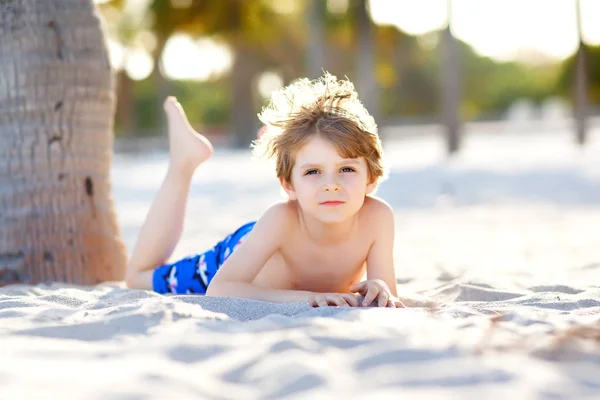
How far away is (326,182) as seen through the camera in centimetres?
322

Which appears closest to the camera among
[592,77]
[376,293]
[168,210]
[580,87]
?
[376,293]

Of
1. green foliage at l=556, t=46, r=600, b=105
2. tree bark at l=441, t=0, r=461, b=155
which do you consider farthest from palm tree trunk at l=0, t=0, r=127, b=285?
green foliage at l=556, t=46, r=600, b=105

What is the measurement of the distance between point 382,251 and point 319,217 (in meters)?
0.44

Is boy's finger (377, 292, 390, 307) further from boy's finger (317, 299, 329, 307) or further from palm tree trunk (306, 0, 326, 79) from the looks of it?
palm tree trunk (306, 0, 326, 79)

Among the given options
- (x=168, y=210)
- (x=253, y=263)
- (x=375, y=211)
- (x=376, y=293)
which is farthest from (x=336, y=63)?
(x=376, y=293)

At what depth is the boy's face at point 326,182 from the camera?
3230mm

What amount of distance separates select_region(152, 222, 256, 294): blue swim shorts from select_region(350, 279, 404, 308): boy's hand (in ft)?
3.43

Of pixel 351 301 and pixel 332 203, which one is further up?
pixel 332 203

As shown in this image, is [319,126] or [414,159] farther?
[414,159]

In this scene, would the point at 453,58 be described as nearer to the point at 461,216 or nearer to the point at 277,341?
the point at 461,216

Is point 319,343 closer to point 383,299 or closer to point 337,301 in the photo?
point 337,301

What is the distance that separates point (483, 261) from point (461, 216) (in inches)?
134

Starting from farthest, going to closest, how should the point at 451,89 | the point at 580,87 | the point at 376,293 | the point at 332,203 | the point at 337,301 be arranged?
→ the point at 451,89 < the point at 580,87 < the point at 332,203 < the point at 376,293 < the point at 337,301

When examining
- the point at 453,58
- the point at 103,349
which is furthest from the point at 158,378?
the point at 453,58
